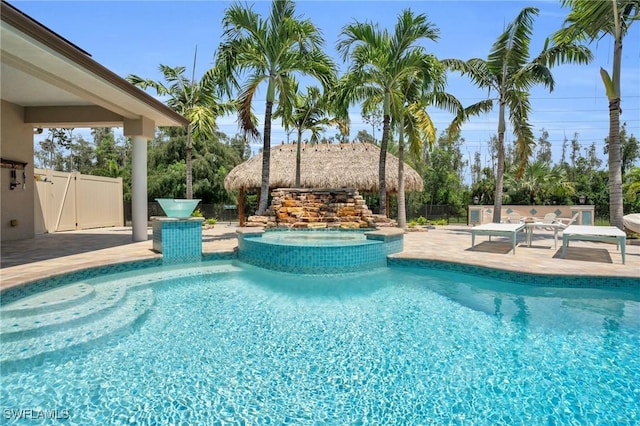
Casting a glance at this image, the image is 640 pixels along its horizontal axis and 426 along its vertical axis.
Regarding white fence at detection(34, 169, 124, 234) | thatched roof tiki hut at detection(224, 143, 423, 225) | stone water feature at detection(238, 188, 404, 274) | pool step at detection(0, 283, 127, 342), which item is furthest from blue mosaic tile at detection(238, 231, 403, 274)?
thatched roof tiki hut at detection(224, 143, 423, 225)

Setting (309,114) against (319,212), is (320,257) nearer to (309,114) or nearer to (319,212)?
(319,212)

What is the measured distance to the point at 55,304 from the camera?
459 cm

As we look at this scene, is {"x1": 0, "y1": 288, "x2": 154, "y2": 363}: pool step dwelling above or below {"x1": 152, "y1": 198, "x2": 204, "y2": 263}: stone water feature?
below

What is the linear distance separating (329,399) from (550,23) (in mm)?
14790

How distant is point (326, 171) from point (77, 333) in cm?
1628

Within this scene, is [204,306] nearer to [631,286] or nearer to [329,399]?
[329,399]

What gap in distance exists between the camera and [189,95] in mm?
14117

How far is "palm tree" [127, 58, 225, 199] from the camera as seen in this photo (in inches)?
507

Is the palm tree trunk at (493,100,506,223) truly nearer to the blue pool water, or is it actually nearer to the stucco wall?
the blue pool water

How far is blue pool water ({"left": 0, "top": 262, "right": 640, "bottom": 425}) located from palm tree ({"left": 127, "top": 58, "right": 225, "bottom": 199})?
860cm

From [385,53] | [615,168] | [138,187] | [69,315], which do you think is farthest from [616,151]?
[138,187]

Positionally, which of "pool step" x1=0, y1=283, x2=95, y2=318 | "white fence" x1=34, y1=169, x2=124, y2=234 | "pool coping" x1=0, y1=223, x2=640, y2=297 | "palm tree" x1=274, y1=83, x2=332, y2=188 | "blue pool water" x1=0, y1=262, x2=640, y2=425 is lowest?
"blue pool water" x1=0, y1=262, x2=640, y2=425

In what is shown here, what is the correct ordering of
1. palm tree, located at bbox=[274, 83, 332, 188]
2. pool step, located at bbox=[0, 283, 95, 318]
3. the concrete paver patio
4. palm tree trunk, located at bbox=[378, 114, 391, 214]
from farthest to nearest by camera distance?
1. palm tree, located at bbox=[274, 83, 332, 188]
2. palm tree trunk, located at bbox=[378, 114, 391, 214]
3. the concrete paver patio
4. pool step, located at bbox=[0, 283, 95, 318]

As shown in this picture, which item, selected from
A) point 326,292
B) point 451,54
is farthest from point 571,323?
point 451,54
